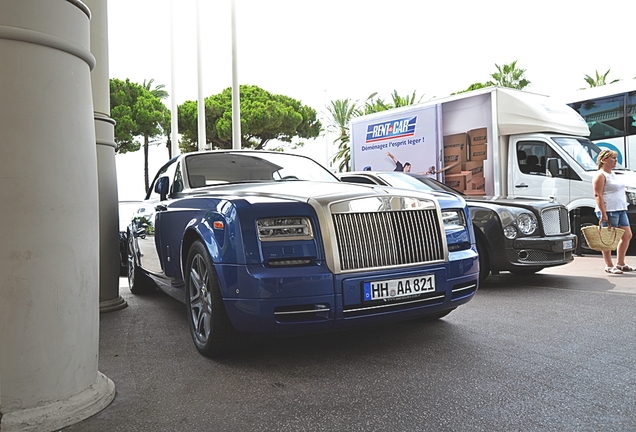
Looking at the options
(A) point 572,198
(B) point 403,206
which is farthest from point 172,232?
(A) point 572,198

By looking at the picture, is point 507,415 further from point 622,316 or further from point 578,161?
point 578,161

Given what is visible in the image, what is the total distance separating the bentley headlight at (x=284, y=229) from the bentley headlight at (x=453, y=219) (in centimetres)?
119

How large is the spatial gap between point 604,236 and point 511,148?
3330 millimetres

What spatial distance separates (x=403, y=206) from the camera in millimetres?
3973

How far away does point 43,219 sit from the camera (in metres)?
2.81

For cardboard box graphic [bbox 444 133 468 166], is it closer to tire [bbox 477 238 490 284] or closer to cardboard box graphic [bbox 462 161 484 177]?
cardboard box graphic [bbox 462 161 484 177]

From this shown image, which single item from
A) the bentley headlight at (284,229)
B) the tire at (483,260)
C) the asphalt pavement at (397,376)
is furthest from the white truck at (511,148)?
the bentley headlight at (284,229)

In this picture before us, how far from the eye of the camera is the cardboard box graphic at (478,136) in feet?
36.4

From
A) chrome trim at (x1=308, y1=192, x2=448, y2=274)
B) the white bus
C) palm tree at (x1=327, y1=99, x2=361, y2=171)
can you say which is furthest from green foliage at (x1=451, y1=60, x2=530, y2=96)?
chrome trim at (x1=308, y1=192, x2=448, y2=274)

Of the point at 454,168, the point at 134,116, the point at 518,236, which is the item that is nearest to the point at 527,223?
the point at 518,236

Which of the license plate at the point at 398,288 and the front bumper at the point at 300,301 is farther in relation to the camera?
the license plate at the point at 398,288

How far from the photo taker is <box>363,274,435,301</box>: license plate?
3.70 metres

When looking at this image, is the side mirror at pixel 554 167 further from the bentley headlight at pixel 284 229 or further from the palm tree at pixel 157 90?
the palm tree at pixel 157 90

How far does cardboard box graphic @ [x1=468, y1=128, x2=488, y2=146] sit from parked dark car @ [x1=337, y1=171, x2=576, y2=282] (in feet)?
13.9
